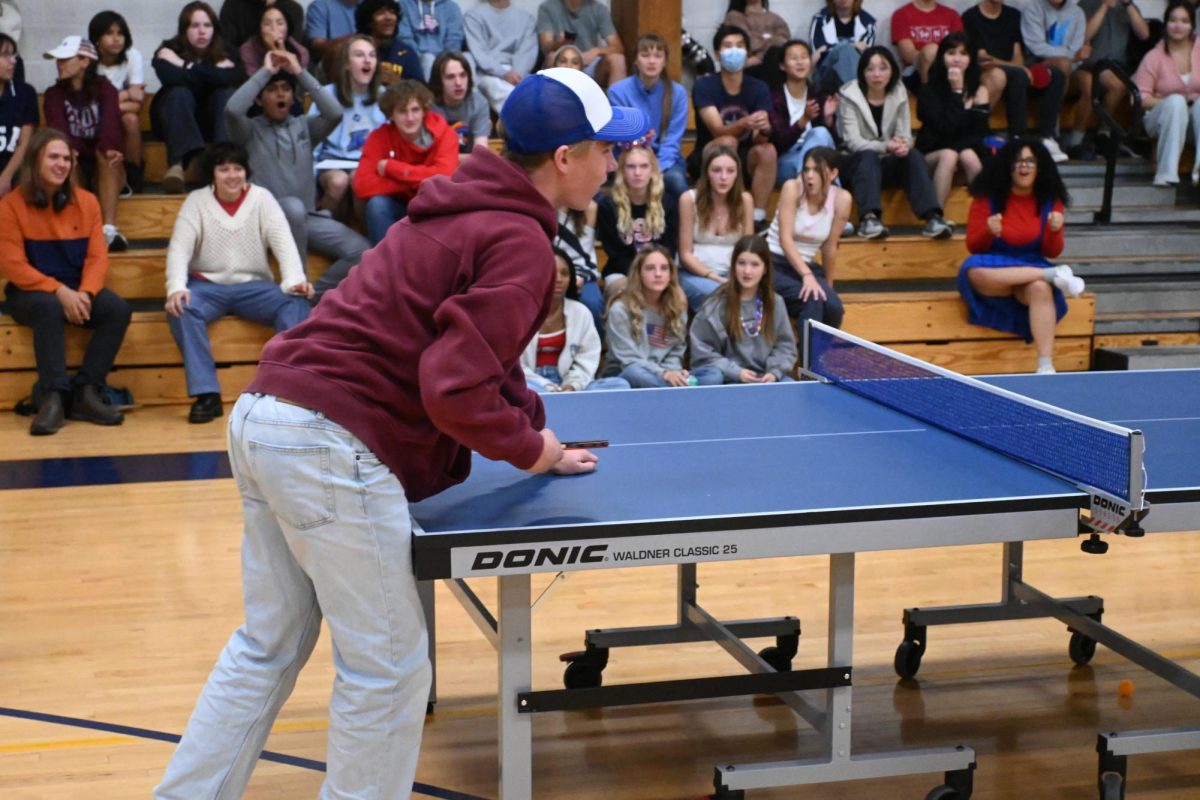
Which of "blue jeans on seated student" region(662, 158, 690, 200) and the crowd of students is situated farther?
"blue jeans on seated student" region(662, 158, 690, 200)

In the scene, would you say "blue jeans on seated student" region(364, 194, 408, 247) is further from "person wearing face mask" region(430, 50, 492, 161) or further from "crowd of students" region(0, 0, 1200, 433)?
"person wearing face mask" region(430, 50, 492, 161)

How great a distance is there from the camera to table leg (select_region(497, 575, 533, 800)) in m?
3.23

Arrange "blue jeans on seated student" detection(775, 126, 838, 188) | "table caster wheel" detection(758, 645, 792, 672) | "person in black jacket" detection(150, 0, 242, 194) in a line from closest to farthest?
1. "table caster wheel" detection(758, 645, 792, 672)
2. "person in black jacket" detection(150, 0, 242, 194)
3. "blue jeans on seated student" detection(775, 126, 838, 188)

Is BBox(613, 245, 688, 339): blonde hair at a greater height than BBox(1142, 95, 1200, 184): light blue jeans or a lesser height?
lesser

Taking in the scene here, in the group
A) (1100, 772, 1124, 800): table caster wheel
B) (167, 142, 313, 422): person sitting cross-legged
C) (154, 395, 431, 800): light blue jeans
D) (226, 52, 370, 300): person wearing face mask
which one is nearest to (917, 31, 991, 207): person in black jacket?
(226, 52, 370, 300): person wearing face mask

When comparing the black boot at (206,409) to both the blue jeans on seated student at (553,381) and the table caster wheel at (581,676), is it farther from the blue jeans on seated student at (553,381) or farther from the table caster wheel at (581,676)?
the table caster wheel at (581,676)

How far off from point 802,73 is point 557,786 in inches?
289

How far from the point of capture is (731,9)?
1155 cm

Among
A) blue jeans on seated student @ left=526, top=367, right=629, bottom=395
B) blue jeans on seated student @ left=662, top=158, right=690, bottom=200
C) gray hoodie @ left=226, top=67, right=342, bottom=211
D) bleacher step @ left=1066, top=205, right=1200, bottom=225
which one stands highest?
gray hoodie @ left=226, top=67, right=342, bottom=211

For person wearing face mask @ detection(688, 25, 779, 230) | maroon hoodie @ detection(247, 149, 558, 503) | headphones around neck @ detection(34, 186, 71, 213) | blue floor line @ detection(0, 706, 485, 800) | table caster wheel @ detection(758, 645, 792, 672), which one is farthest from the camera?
person wearing face mask @ detection(688, 25, 779, 230)

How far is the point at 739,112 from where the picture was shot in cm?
1008

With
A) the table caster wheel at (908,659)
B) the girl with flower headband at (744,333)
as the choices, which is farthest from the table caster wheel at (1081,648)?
the girl with flower headband at (744,333)

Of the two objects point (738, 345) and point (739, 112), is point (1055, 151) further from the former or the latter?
point (738, 345)

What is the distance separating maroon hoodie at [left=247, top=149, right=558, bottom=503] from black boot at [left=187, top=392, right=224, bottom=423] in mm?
5387
